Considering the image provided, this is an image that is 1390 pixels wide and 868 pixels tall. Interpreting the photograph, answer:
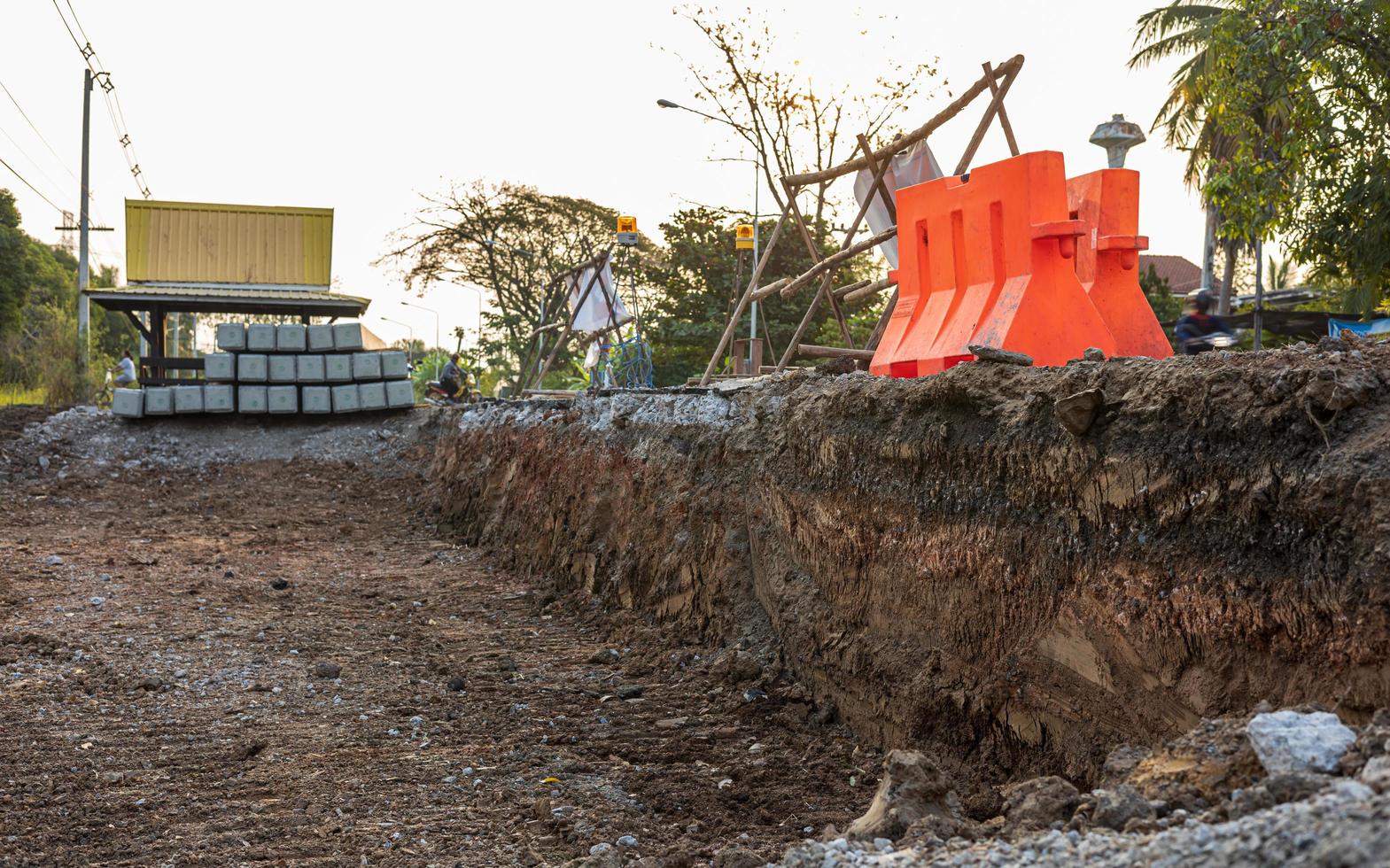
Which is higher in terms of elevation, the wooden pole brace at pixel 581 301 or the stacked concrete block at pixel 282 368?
the wooden pole brace at pixel 581 301

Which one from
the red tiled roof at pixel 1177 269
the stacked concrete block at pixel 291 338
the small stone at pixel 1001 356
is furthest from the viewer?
the red tiled roof at pixel 1177 269

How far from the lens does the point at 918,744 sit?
4.98m

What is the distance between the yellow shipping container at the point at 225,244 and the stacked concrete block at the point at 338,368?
141 inches

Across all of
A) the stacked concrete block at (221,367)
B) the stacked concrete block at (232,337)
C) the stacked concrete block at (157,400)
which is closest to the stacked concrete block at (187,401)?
the stacked concrete block at (157,400)

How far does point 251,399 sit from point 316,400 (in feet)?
3.58

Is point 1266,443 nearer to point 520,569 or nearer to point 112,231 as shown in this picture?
point 520,569

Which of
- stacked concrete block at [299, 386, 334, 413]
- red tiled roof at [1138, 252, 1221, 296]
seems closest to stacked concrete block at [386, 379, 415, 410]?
stacked concrete block at [299, 386, 334, 413]

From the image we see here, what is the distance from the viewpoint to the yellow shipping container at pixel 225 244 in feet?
73.7

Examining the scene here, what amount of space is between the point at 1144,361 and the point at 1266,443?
91cm

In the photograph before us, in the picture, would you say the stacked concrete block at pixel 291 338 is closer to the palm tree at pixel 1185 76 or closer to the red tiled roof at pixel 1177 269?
the palm tree at pixel 1185 76

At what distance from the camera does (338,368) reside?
2003cm

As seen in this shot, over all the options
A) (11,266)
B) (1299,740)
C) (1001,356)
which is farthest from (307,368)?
(11,266)

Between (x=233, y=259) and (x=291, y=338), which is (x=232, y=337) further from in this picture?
(x=233, y=259)

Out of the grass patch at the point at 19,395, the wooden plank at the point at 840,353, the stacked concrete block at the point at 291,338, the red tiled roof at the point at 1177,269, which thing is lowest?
the grass patch at the point at 19,395
